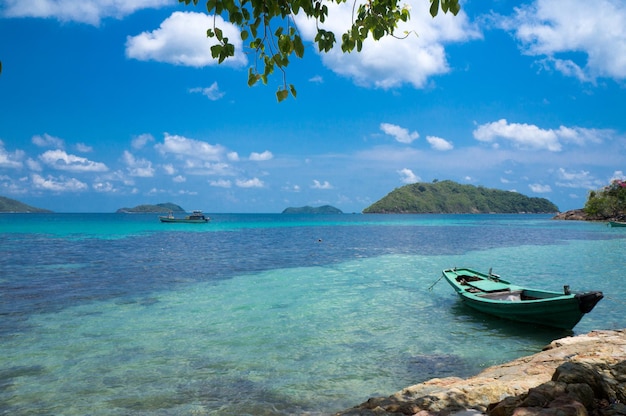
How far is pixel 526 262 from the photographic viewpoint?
31453 mm

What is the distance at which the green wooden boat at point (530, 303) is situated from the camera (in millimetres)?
12297

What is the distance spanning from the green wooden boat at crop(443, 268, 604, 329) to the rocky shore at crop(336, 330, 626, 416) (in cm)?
402

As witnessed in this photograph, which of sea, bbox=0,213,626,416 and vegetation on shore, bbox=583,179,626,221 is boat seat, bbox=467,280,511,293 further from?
vegetation on shore, bbox=583,179,626,221

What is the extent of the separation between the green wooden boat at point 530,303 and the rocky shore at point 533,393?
402 centimetres

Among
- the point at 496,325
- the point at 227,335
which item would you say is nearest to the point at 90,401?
the point at 227,335

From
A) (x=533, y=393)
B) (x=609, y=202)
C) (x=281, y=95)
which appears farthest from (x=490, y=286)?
(x=609, y=202)

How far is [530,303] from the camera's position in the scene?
513 inches

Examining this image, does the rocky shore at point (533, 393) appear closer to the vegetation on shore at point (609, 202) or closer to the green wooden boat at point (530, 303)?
the green wooden boat at point (530, 303)

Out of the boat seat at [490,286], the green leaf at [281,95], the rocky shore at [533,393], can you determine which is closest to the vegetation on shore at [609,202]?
the boat seat at [490,286]

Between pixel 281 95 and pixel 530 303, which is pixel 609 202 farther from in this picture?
pixel 281 95

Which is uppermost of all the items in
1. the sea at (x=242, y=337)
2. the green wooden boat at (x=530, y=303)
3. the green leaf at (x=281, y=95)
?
the green leaf at (x=281, y=95)

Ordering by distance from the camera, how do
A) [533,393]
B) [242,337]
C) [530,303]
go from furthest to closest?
[530,303] → [242,337] → [533,393]

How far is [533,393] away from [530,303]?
931 cm

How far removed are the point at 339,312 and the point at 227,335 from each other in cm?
495
